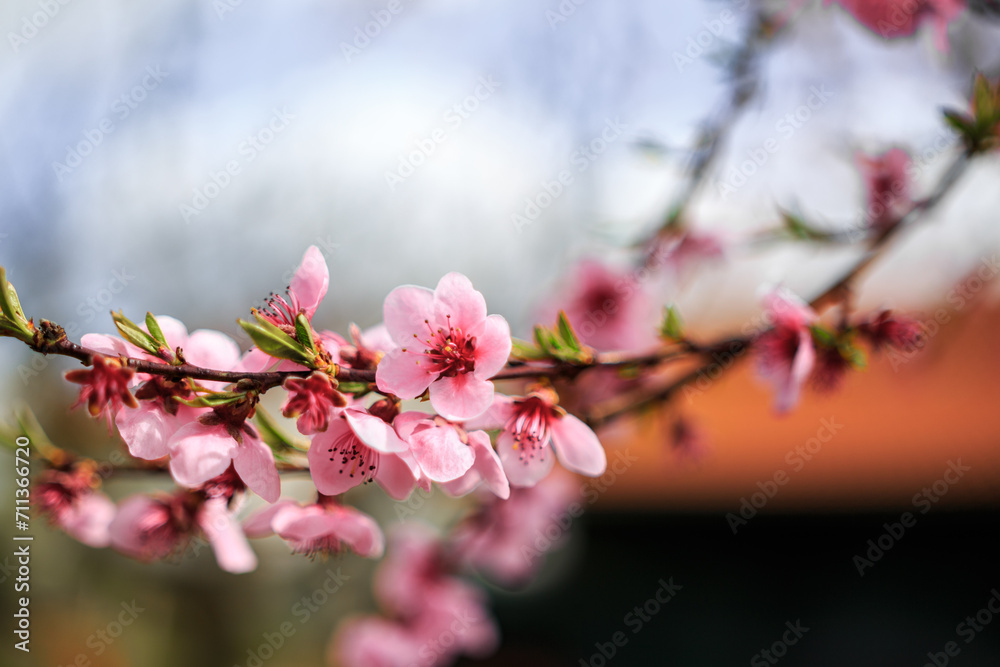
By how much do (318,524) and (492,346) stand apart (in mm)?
446

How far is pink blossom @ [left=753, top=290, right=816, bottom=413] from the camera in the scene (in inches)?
48.1

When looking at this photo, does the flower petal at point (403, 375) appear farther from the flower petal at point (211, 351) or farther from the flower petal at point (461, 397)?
the flower petal at point (211, 351)

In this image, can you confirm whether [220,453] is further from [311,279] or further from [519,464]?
[519,464]

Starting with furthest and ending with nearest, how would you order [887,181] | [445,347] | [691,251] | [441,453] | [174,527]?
[691,251] < [887,181] < [174,527] < [445,347] < [441,453]

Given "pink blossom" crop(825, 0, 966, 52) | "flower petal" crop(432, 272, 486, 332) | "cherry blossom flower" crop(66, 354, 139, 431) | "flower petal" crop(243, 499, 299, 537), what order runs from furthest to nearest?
"pink blossom" crop(825, 0, 966, 52) → "flower petal" crop(243, 499, 299, 537) → "flower petal" crop(432, 272, 486, 332) → "cherry blossom flower" crop(66, 354, 139, 431)

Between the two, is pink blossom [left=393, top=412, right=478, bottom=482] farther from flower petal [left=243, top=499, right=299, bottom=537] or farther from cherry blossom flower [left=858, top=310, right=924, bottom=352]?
cherry blossom flower [left=858, top=310, right=924, bottom=352]

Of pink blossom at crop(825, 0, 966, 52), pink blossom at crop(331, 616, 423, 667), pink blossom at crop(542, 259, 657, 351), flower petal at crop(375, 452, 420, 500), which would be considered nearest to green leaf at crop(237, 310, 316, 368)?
flower petal at crop(375, 452, 420, 500)

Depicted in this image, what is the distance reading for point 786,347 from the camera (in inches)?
52.5

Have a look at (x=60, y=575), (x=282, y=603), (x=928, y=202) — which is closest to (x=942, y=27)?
(x=928, y=202)

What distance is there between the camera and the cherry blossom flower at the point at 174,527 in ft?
4.27

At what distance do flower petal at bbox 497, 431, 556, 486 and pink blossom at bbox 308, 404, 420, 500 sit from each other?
17 cm

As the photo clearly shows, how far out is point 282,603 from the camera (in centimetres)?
968

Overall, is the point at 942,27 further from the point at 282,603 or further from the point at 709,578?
the point at 282,603

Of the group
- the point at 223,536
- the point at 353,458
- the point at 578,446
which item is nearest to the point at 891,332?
the point at 578,446
